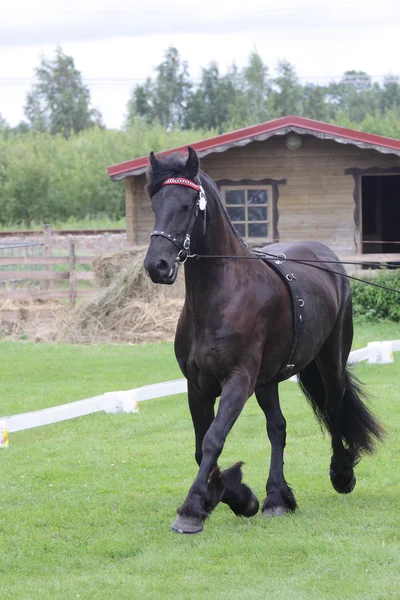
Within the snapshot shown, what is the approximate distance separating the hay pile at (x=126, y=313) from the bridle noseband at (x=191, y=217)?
11.4m

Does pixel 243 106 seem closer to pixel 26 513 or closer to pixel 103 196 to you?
pixel 103 196

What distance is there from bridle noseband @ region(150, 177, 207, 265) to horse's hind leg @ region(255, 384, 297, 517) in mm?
1536

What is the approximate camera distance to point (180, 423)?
9.61m

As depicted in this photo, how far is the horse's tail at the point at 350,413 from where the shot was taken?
718cm

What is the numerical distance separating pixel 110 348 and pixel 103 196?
4067 centimetres

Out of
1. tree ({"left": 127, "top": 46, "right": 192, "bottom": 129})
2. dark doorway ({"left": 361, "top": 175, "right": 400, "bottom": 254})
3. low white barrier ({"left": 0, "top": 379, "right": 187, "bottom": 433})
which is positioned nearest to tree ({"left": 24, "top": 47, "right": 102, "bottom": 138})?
tree ({"left": 127, "top": 46, "right": 192, "bottom": 129})

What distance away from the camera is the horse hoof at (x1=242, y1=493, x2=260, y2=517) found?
241 inches

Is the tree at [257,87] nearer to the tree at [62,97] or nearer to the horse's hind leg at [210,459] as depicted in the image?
the tree at [62,97]

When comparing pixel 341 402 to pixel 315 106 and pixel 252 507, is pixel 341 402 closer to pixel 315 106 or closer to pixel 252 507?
pixel 252 507

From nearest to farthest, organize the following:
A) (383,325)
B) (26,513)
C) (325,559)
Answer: (325,559) < (26,513) < (383,325)

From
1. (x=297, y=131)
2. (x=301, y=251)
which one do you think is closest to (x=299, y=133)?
(x=297, y=131)

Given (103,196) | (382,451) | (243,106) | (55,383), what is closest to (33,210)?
(103,196)

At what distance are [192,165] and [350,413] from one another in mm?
2677

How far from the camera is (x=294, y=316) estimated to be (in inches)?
251
